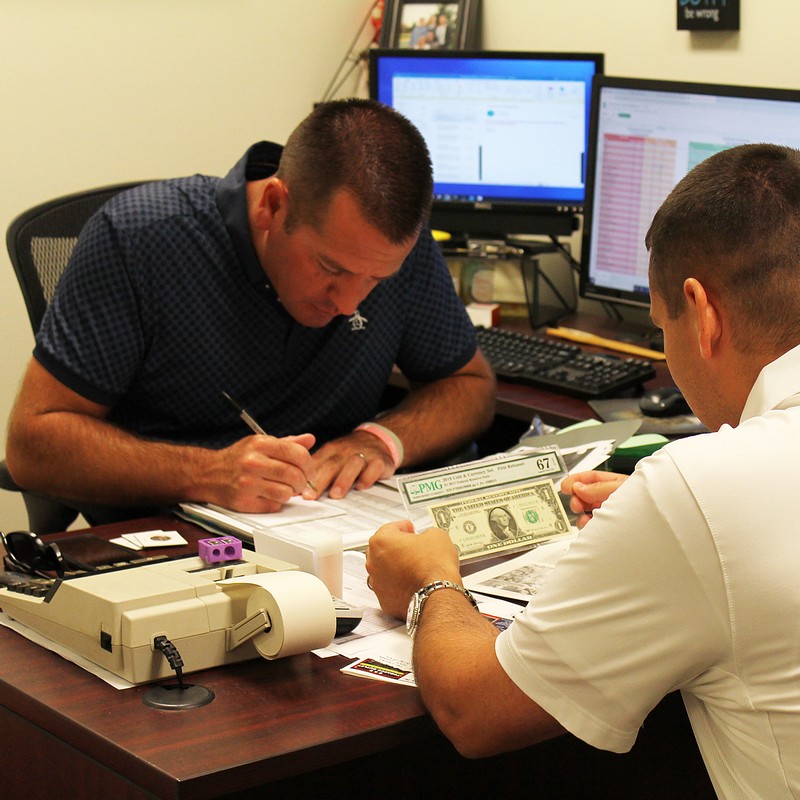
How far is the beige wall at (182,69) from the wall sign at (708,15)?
1.1 inches

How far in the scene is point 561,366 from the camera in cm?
241

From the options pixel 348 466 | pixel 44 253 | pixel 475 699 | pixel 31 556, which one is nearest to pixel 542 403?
pixel 348 466

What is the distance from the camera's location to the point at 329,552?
Result: 1.37 metres

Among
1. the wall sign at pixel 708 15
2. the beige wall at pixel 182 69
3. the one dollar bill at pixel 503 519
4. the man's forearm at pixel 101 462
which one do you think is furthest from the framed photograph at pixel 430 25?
the one dollar bill at pixel 503 519

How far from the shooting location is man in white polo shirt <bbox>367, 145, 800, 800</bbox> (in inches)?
38.2

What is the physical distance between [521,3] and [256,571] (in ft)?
7.30

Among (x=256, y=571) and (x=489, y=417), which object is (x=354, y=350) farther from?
(x=256, y=571)

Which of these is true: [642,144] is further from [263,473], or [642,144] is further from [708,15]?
[263,473]

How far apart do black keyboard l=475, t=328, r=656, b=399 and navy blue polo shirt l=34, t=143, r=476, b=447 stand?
36cm

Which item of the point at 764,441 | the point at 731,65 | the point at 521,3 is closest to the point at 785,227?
the point at 764,441

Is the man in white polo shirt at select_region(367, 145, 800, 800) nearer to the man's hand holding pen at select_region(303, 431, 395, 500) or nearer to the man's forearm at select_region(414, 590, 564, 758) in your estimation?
the man's forearm at select_region(414, 590, 564, 758)

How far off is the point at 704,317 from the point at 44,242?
55.0 inches

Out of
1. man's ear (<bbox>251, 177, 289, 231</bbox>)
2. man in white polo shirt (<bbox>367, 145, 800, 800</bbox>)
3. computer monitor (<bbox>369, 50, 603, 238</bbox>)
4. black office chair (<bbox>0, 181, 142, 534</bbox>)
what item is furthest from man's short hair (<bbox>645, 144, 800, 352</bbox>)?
computer monitor (<bbox>369, 50, 603, 238</bbox>)

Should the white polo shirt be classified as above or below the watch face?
above
